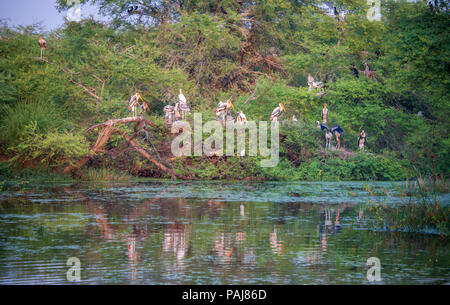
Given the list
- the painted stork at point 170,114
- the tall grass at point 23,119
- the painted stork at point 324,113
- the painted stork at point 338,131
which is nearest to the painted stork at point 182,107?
the painted stork at point 170,114

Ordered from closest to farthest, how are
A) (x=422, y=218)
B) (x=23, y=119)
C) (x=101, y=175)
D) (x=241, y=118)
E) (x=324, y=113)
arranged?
(x=422, y=218) → (x=23, y=119) → (x=101, y=175) → (x=241, y=118) → (x=324, y=113)

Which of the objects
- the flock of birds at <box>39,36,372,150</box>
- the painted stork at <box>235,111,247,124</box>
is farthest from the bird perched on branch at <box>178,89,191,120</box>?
the painted stork at <box>235,111,247,124</box>

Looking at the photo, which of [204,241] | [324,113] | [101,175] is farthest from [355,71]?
[204,241]

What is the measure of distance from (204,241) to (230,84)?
59.6 feet

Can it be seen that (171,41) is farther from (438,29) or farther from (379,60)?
(438,29)

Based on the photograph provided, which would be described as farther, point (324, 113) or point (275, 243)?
point (324, 113)

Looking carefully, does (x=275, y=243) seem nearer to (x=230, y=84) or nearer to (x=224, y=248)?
(x=224, y=248)

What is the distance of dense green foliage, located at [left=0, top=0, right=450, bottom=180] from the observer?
2158 cm

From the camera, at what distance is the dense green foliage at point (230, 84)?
70.8ft

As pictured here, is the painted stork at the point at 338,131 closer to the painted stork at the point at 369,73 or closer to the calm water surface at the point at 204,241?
the painted stork at the point at 369,73

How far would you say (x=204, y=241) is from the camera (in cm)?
1038

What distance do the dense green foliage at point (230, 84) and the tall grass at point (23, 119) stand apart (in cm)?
4
